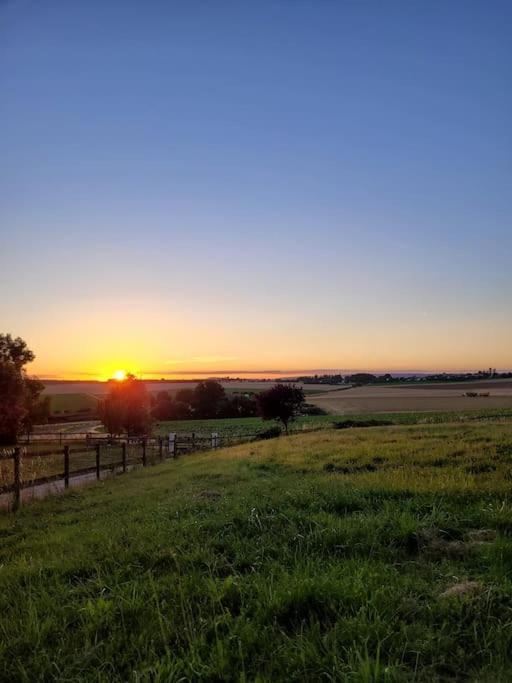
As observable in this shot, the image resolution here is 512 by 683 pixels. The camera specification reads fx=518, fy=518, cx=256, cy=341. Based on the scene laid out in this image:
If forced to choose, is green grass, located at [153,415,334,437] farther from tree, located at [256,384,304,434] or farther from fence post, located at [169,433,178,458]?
fence post, located at [169,433,178,458]

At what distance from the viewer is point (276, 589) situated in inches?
158

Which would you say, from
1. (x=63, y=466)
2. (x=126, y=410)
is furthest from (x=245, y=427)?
(x=63, y=466)

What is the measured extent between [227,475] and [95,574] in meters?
7.09

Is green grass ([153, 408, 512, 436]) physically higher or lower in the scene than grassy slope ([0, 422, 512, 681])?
lower

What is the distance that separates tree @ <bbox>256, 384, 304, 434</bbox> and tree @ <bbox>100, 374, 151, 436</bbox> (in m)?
16.0

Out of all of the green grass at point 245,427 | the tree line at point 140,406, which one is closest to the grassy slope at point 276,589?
the tree line at point 140,406

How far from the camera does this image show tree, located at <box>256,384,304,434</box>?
41656 millimetres

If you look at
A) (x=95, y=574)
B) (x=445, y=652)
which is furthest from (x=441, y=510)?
(x=95, y=574)

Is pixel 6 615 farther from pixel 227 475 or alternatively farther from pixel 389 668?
pixel 227 475

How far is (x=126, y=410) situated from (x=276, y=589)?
49.7m

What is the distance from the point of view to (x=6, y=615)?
4.29 metres

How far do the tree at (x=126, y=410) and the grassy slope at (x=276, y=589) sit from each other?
44909mm

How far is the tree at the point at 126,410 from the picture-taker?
51.9 m

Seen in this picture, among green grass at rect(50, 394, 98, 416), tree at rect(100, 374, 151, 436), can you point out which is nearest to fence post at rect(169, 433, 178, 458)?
tree at rect(100, 374, 151, 436)
